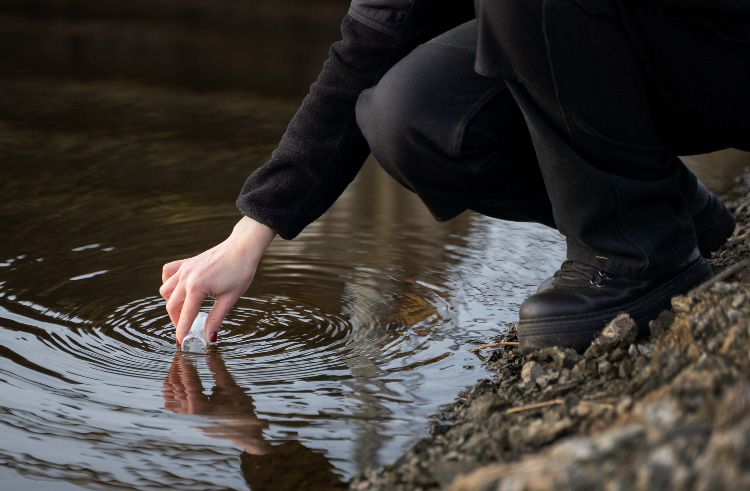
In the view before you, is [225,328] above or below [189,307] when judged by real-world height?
below

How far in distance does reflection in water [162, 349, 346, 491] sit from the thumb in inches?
3.1

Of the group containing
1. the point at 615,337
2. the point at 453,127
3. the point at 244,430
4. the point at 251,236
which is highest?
the point at 453,127

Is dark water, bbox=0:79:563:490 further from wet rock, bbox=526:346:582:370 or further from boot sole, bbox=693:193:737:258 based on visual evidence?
boot sole, bbox=693:193:737:258

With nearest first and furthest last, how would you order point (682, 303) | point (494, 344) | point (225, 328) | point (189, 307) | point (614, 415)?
point (614, 415)
point (682, 303)
point (189, 307)
point (494, 344)
point (225, 328)

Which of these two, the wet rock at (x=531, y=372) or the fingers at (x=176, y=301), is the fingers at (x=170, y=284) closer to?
the fingers at (x=176, y=301)

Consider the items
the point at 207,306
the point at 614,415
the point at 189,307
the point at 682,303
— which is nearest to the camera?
the point at 614,415

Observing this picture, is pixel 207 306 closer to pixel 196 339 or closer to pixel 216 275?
pixel 196 339

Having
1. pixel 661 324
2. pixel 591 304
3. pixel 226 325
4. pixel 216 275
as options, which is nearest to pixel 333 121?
pixel 216 275

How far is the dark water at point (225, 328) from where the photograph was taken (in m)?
1.39

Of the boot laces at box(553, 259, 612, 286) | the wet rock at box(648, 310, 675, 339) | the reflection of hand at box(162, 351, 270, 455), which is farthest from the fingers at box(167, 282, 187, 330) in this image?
the wet rock at box(648, 310, 675, 339)

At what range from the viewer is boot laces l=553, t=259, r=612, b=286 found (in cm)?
154

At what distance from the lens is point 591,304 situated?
59.5 inches

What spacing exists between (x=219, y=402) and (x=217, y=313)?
17cm

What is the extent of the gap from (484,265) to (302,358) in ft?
2.29
